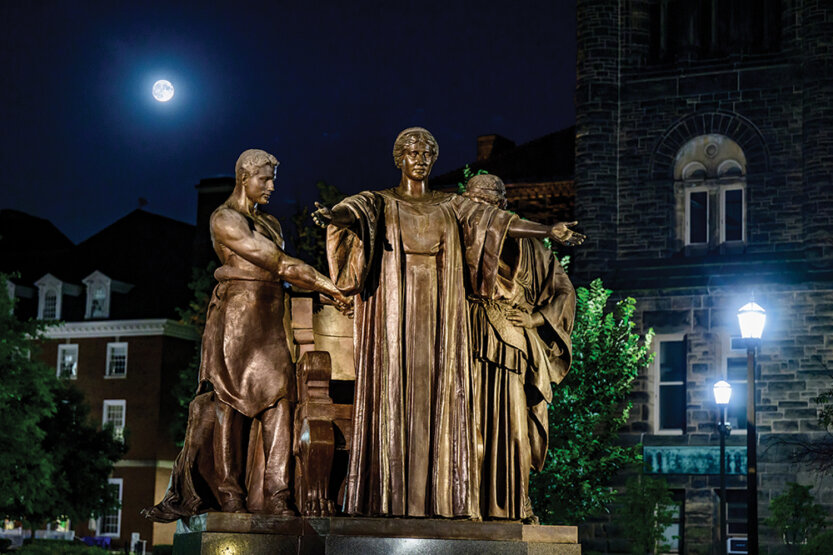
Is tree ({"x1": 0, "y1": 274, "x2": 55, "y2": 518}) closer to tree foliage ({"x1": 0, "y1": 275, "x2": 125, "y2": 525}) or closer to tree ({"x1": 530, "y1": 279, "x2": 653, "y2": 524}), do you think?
tree foliage ({"x1": 0, "y1": 275, "x2": 125, "y2": 525})

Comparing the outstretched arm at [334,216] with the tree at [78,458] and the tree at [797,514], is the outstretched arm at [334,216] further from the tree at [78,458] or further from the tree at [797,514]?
the tree at [78,458]

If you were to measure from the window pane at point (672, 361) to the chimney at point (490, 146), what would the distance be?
15.9m

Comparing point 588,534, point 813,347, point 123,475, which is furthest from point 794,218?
point 123,475

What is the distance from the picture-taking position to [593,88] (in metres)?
37.1

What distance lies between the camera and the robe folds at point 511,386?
9242 mm

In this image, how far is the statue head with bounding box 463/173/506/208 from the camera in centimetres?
1034

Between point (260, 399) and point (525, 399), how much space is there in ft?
5.97

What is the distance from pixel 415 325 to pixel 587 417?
21457 mm

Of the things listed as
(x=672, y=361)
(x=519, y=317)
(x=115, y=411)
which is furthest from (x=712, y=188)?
(x=115, y=411)

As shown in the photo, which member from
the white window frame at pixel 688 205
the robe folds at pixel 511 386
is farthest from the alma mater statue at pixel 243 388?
the white window frame at pixel 688 205

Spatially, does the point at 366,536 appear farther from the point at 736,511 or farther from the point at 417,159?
the point at 736,511

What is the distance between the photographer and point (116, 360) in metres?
56.9

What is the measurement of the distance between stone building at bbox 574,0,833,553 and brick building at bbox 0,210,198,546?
23.2 m

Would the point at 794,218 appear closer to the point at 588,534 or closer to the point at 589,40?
the point at 589,40
